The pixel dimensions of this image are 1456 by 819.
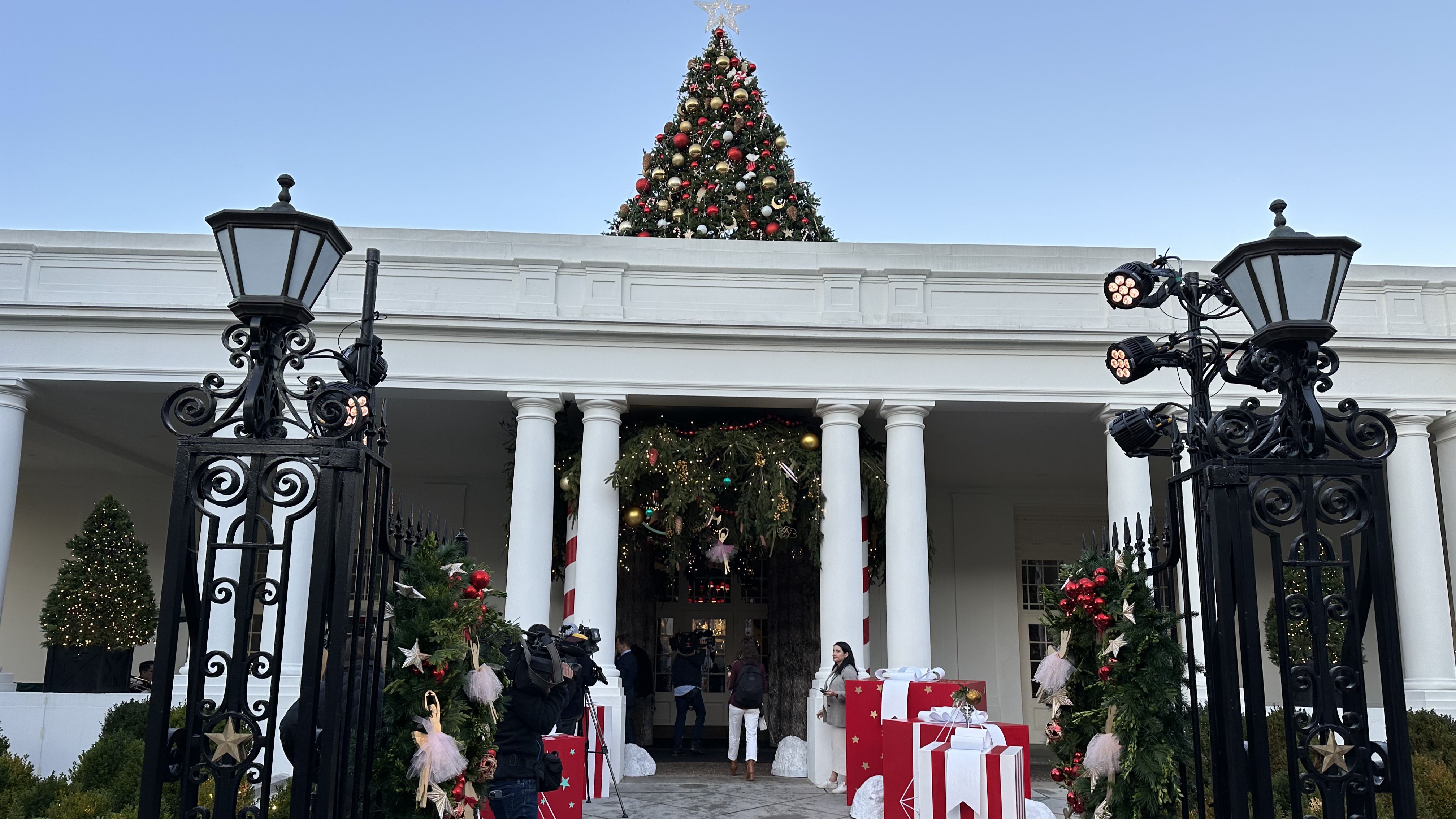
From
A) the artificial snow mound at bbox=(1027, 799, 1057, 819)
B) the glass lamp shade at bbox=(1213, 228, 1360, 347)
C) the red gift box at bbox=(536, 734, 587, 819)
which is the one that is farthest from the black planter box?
the glass lamp shade at bbox=(1213, 228, 1360, 347)

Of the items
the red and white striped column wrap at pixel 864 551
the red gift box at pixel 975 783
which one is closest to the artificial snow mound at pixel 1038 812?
the red gift box at pixel 975 783

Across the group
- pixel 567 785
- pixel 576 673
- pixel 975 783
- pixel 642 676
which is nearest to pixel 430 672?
pixel 576 673

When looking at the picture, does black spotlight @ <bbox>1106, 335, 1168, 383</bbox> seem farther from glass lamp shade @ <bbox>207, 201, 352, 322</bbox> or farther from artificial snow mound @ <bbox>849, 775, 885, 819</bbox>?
artificial snow mound @ <bbox>849, 775, 885, 819</bbox>

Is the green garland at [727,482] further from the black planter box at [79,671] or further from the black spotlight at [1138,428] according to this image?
the black spotlight at [1138,428]

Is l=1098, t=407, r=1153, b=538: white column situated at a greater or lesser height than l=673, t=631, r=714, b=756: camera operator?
greater

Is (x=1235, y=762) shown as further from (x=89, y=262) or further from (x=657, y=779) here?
(x=89, y=262)

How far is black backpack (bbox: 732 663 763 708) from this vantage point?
1192 cm

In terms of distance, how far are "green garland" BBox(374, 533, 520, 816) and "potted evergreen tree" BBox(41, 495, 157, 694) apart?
8621 mm

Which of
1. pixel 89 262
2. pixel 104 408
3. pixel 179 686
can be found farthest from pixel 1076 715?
pixel 104 408

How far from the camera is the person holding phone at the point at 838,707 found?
36.2 feet

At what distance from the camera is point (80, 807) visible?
7.45 meters

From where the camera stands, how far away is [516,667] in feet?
20.4

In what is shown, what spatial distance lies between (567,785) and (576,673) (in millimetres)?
842

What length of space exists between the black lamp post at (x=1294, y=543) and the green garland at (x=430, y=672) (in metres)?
3.60
